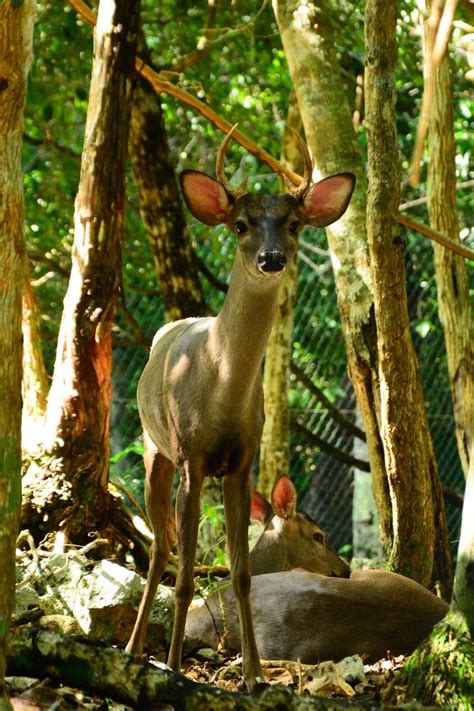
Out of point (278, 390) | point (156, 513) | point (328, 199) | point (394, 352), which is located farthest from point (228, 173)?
point (156, 513)

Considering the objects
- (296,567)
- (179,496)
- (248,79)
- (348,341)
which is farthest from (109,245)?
(248,79)

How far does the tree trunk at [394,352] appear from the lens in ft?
18.9

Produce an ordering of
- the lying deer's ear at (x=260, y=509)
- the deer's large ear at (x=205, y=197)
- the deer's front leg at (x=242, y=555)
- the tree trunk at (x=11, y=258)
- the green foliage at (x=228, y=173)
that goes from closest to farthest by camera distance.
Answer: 1. the tree trunk at (x=11, y=258)
2. the deer's front leg at (x=242, y=555)
3. the deer's large ear at (x=205, y=197)
4. the lying deer's ear at (x=260, y=509)
5. the green foliage at (x=228, y=173)

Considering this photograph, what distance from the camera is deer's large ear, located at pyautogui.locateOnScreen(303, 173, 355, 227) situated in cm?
542

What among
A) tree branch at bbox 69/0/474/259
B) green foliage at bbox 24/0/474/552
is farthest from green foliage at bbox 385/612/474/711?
green foliage at bbox 24/0/474/552

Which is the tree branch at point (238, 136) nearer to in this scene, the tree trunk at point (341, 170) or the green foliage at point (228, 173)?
the tree trunk at point (341, 170)

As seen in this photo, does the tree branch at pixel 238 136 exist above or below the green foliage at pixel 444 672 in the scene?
above

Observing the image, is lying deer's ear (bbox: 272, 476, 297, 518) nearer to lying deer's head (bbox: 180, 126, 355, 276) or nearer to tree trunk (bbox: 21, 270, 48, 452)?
tree trunk (bbox: 21, 270, 48, 452)

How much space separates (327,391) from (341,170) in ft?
17.9

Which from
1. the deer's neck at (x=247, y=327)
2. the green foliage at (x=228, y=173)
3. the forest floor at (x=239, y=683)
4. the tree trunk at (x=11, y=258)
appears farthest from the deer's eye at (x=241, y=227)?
the green foliage at (x=228, y=173)

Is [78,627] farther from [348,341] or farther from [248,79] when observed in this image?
[248,79]

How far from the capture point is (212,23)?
989 cm

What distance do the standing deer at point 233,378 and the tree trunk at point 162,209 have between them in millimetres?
3408

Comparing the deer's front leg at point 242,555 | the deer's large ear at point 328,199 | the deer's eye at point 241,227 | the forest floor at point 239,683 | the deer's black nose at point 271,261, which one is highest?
the deer's large ear at point 328,199
